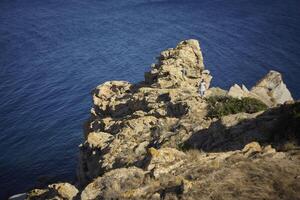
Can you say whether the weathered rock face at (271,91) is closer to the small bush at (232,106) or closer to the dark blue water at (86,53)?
the small bush at (232,106)

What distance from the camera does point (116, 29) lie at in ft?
363

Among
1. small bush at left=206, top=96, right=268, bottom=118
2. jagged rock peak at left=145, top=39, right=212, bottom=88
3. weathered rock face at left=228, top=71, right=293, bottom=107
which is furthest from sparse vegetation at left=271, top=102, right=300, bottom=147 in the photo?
jagged rock peak at left=145, top=39, right=212, bottom=88

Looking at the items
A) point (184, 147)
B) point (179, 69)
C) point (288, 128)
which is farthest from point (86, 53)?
point (288, 128)

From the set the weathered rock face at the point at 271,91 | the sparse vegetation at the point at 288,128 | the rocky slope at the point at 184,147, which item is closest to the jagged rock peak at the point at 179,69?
the rocky slope at the point at 184,147

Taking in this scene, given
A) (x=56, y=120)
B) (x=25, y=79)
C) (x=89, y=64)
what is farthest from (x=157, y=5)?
(x=56, y=120)

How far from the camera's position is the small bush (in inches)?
1163

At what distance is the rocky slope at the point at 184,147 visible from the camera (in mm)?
17641

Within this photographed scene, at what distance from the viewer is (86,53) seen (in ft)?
316

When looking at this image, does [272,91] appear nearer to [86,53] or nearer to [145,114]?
[145,114]

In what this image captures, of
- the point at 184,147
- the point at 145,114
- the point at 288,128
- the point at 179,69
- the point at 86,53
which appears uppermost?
the point at 288,128

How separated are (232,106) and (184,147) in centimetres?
686

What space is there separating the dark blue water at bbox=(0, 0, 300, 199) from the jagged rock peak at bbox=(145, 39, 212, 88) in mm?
21314

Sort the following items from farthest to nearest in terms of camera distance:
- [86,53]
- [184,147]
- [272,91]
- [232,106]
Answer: [86,53], [272,91], [232,106], [184,147]

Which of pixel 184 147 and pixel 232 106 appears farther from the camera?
pixel 232 106
